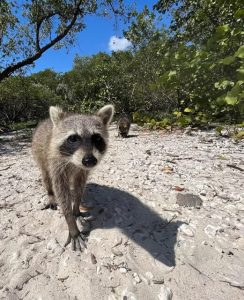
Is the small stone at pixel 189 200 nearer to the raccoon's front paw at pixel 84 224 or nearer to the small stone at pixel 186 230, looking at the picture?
the small stone at pixel 186 230

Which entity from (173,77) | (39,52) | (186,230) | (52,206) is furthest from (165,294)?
(39,52)

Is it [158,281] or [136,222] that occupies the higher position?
[136,222]

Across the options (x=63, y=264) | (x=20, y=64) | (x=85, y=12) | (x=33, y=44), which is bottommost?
(x=63, y=264)

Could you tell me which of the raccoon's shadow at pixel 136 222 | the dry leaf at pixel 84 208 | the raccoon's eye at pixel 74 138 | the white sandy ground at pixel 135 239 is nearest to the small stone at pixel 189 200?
the white sandy ground at pixel 135 239

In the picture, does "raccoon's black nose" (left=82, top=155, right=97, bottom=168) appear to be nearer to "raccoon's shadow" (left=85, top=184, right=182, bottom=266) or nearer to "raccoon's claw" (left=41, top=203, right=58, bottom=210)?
"raccoon's shadow" (left=85, top=184, right=182, bottom=266)

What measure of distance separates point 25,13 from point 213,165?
10379 millimetres

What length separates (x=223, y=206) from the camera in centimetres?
412

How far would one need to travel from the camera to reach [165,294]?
9.32ft

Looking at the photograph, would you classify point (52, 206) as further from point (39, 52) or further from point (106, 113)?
point (39, 52)

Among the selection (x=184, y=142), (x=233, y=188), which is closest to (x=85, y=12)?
(x=184, y=142)

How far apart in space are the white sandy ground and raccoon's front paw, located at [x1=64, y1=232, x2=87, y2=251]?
0.20 ft

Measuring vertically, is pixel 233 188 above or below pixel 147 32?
below

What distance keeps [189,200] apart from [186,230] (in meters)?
0.69

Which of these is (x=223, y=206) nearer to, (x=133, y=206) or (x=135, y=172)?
(x=133, y=206)
